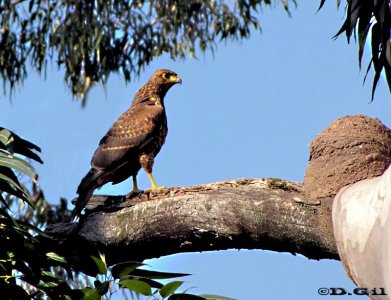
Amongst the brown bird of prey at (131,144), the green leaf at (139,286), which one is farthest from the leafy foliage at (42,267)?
the brown bird of prey at (131,144)

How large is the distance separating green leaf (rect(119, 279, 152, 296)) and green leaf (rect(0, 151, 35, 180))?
0.59m

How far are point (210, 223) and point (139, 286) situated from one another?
867mm

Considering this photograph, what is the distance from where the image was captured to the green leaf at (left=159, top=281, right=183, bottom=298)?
3793mm

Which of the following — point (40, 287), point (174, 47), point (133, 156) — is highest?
point (174, 47)

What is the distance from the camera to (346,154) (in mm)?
4727

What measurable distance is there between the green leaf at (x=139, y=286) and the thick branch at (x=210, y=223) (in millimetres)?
558

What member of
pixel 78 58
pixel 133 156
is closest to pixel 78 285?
pixel 133 156

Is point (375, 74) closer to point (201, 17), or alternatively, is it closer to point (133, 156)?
point (133, 156)

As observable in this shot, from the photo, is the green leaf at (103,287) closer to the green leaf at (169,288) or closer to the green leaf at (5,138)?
the green leaf at (169,288)

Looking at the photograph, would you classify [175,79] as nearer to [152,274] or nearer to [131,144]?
[131,144]

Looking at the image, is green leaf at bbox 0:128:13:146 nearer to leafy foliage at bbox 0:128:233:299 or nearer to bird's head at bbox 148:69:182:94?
Answer: leafy foliage at bbox 0:128:233:299

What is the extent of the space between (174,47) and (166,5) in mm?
552

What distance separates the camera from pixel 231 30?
1212 centimetres

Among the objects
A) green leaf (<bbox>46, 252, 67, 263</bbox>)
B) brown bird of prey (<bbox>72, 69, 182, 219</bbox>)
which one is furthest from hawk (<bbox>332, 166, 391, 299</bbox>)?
brown bird of prey (<bbox>72, 69, 182, 219</bbox>)
